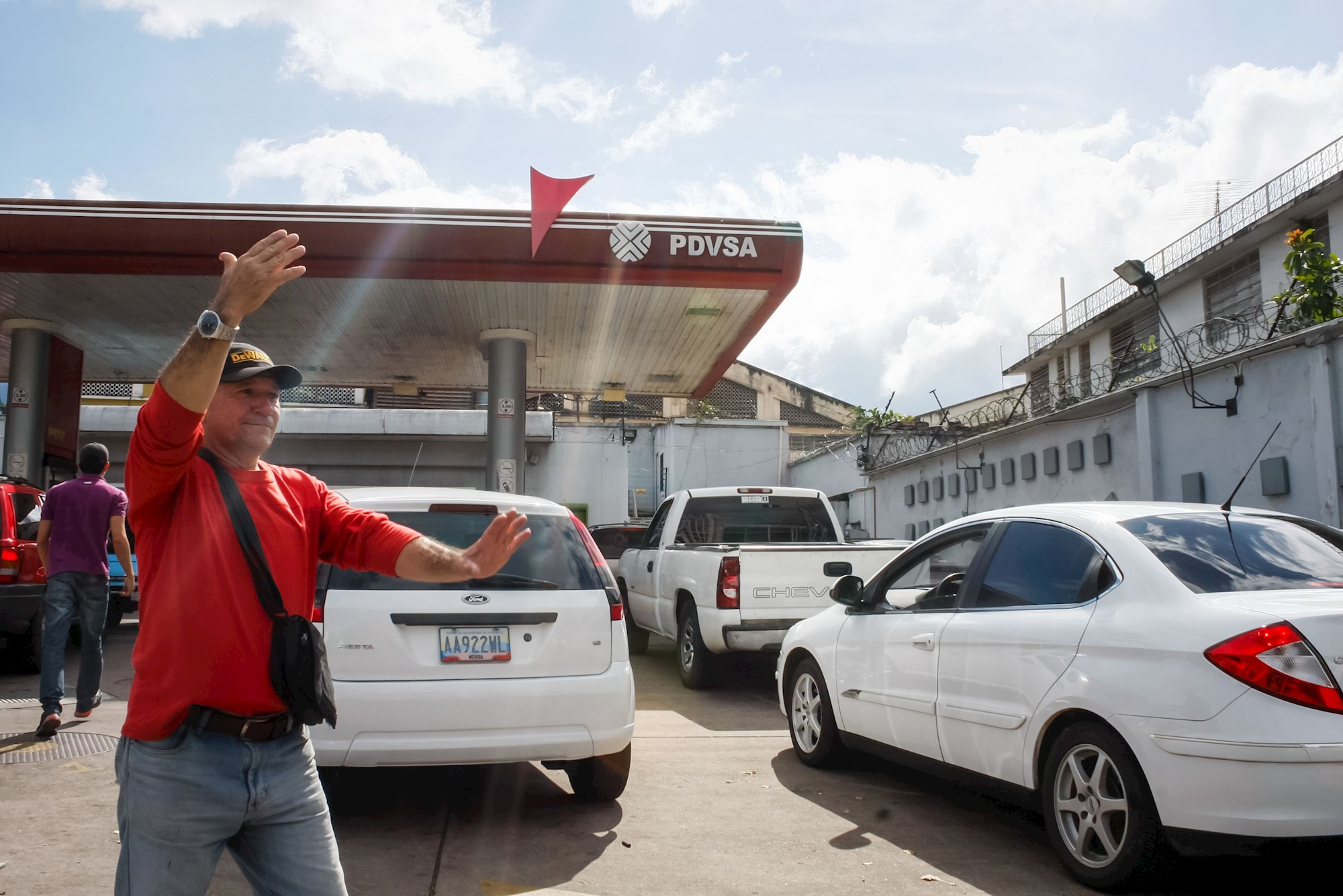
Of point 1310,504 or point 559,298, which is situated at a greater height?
point 559,298

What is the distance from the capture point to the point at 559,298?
49.0 feet

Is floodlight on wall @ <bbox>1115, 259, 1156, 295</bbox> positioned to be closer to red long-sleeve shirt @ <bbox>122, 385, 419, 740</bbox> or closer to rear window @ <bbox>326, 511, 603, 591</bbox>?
rear window @ <bbox>326, 511, 603, 591</bbox>

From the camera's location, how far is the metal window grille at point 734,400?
130 ft

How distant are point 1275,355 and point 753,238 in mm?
6284

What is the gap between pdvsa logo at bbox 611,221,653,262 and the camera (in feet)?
44.0

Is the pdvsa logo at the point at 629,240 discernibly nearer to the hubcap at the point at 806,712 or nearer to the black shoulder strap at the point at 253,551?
the hubcap at the point at 806,712

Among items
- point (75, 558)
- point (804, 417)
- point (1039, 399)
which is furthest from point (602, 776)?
point (804, 417)

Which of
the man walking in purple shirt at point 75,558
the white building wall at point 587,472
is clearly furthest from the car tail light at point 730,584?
the white building wall at point 587,472

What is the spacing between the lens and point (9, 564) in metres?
9.64

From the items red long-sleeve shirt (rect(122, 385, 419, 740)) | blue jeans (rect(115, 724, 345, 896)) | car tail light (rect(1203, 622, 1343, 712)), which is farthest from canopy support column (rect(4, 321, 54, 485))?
car tail light (rect(1203, 622, 1343, 712))

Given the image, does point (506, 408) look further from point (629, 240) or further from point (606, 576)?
point (606, 576)

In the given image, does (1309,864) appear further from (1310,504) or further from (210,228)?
(210,228)

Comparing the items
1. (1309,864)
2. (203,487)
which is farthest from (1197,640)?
(203,487)

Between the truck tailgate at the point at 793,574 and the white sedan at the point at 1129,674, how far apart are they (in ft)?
10.6
